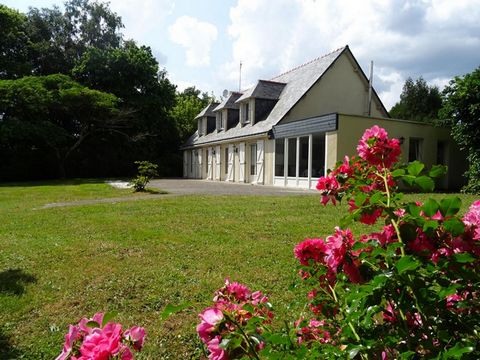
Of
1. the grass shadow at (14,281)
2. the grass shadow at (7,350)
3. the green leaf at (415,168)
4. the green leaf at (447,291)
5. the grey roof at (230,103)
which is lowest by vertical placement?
the grass shadow at (7,350)

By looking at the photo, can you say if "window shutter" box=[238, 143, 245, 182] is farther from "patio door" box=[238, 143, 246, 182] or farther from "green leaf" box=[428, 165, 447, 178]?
"green leaf" box=[428, 165, 447, 178]

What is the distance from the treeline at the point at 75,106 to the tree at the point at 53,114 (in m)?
0.06

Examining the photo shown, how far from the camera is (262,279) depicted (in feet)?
13.4

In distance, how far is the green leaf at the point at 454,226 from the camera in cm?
114

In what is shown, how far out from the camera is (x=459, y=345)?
3.51 ft

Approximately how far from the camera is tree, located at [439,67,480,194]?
14250 millimetres

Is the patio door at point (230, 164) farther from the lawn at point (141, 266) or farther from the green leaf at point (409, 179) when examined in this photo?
the green leaf at point (409, 179)

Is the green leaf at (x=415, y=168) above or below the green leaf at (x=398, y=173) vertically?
above

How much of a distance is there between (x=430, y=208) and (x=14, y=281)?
14.3ft

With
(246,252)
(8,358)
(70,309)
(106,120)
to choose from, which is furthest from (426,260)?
(106,120)

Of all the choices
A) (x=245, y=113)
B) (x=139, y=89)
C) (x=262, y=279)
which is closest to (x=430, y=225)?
(x=262, y=279)

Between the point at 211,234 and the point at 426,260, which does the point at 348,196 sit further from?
the point at 211,234

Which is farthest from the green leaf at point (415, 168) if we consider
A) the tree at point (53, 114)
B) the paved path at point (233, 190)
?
the tree at point (53, 114)

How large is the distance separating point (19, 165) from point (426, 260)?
31.1m
